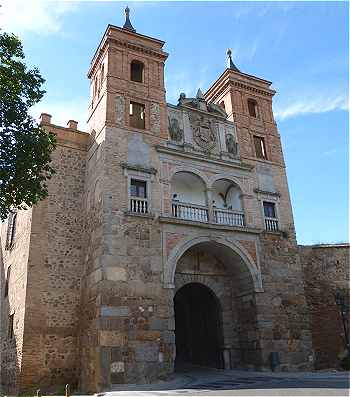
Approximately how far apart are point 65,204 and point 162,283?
221 inches

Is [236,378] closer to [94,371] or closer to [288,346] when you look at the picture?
[288,346]

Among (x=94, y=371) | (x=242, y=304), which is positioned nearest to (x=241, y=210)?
(x=242, y=304)

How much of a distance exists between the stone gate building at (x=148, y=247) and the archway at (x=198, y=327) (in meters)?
0.09

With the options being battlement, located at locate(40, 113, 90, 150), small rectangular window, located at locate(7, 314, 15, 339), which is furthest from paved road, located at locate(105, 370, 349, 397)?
battlement, located at locate(40, 113, 90, 150)

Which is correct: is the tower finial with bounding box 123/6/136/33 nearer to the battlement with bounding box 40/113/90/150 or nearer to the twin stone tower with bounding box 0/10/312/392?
the twin stone tower with bounding box 0/10/312/392

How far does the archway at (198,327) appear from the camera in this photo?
17016mm

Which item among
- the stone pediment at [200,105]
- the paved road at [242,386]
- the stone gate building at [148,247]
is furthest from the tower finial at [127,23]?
the paved road at [242,386]

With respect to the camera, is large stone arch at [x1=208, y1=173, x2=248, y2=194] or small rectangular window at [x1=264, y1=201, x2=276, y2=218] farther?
small rectangular window at [x1=264, y1=201, x2=276, y2=218]

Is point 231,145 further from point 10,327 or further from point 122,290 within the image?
point 10,327

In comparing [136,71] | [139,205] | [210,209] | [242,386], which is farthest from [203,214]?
[136,71]

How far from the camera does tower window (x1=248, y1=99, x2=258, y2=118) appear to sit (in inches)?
841

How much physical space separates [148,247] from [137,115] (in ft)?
20.4

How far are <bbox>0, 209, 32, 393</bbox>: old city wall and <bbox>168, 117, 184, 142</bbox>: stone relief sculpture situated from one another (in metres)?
6.85

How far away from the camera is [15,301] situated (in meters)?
16.0
